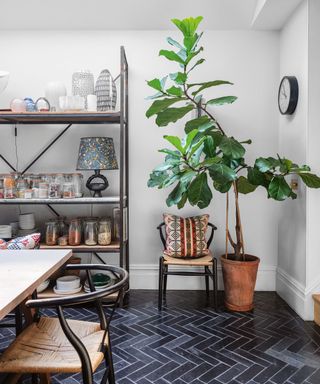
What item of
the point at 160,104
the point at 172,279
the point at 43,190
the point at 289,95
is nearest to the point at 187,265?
the point at 172,279

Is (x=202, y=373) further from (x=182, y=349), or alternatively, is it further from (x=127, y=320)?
(x=127, y=320)

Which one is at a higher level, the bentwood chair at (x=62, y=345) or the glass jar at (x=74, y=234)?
the glass jar at (x=74, y=234)

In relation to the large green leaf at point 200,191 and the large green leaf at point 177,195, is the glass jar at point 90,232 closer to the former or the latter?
the large green leaf at point 177,195

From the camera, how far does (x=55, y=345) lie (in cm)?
150

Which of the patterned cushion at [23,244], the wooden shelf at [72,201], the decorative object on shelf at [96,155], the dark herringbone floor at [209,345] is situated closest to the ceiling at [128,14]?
the decorative object on shelf at [96,155]

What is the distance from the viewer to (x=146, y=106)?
12.2 feet

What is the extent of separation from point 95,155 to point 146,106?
2.78ft

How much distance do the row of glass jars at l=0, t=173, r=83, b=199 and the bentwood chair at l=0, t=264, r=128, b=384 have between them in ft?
5.67

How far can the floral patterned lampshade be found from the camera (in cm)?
326

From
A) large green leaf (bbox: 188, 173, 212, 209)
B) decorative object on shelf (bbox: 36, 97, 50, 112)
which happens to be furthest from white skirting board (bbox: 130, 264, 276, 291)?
decorative object on shelf (bbox: 36, 97, 50, 112)

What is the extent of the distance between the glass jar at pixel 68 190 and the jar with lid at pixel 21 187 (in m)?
0.38

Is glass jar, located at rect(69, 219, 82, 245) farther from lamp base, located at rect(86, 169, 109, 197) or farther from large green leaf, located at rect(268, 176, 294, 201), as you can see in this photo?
large green leaf, located at rect(268, 176, 294, 201)

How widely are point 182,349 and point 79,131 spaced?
93.9 inches

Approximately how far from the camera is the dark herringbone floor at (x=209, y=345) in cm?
214
